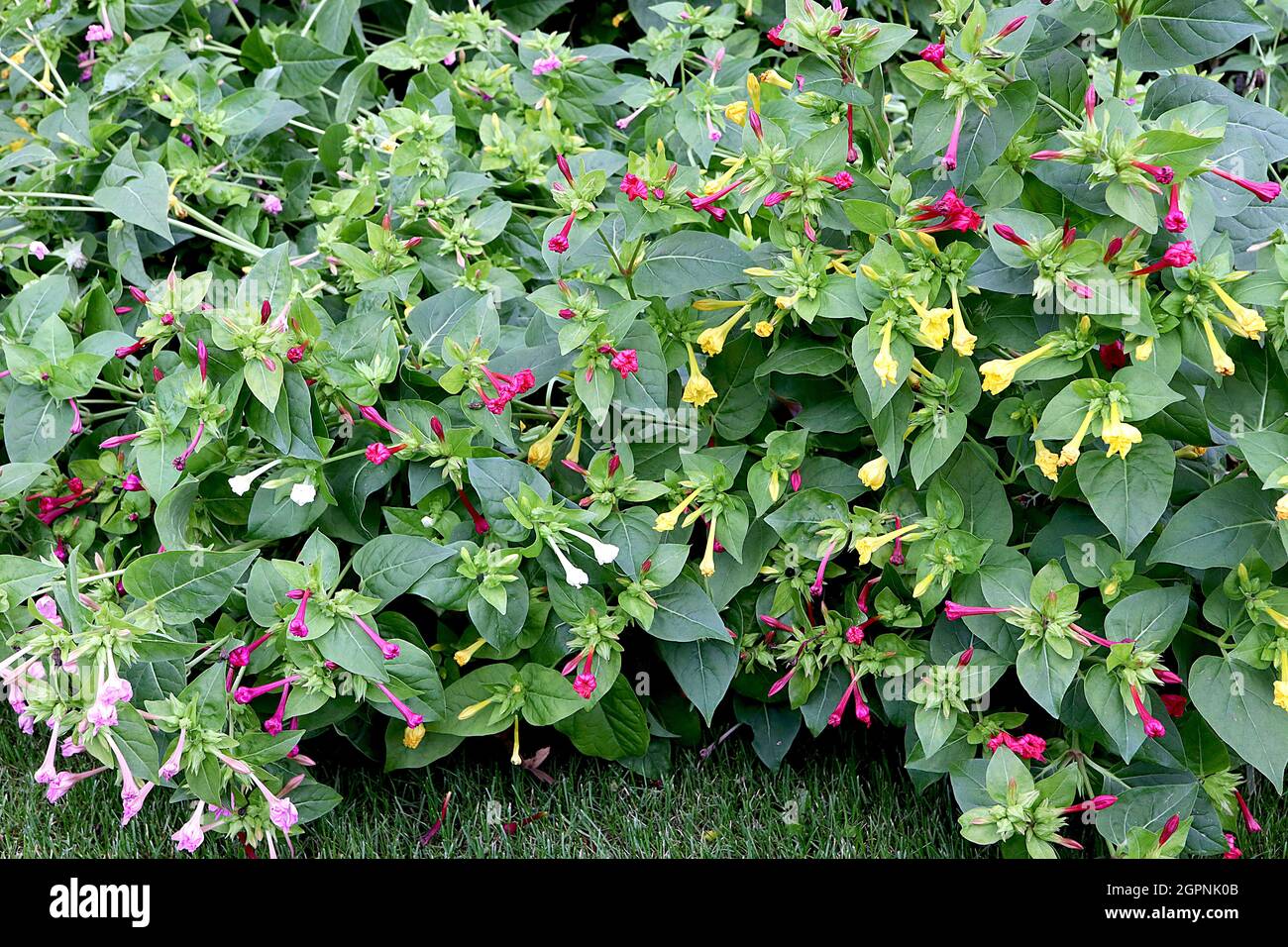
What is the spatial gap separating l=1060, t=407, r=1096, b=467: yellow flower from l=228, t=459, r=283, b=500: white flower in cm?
147

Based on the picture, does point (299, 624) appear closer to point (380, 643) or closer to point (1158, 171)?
point (380, 643)

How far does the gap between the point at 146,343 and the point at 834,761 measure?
6.38 feet

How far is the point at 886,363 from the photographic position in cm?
204

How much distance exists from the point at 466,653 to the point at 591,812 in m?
0.59

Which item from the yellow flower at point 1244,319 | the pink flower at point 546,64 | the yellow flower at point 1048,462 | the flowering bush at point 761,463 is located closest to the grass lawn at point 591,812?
the flowering bush at point 761,463

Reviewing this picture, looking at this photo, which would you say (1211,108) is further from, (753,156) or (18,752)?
(18,752)

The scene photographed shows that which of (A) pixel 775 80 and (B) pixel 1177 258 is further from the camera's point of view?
(A) pixel 775 80

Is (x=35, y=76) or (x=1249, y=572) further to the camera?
(x=35, y=76)

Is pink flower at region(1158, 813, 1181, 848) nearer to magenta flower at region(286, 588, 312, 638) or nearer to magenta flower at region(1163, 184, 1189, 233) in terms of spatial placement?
magenta flower at region(1163, 184, 1189, 233)

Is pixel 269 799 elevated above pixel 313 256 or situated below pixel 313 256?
below

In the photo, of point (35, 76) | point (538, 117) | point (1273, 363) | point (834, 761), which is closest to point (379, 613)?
point (834, 761)

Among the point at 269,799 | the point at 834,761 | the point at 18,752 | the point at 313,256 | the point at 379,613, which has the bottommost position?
the point at 18,752

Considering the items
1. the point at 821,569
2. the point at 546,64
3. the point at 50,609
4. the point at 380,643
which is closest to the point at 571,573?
the point at 380,643

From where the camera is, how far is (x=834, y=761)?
278 cm
